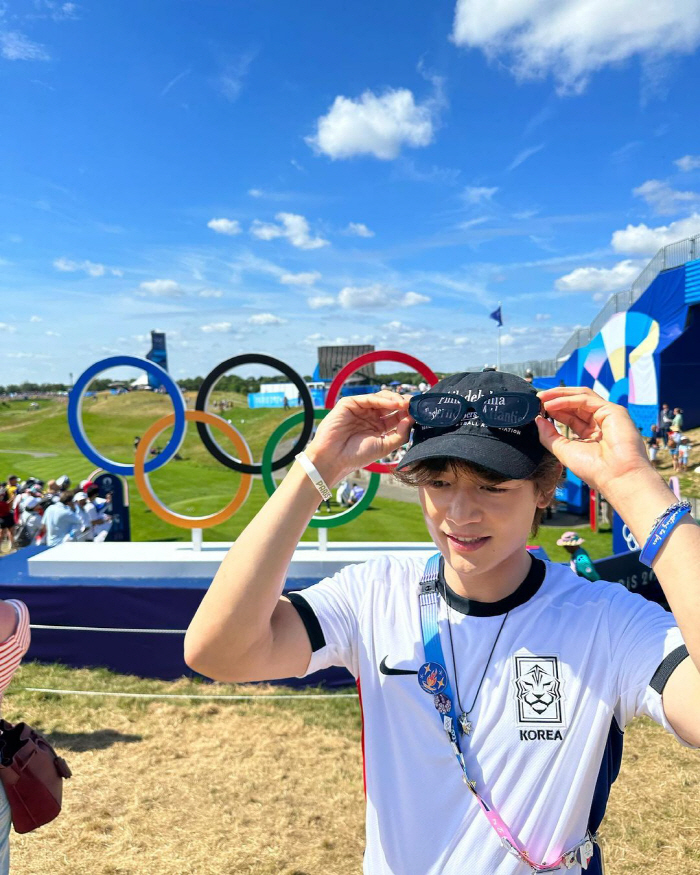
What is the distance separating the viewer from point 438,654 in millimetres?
1468

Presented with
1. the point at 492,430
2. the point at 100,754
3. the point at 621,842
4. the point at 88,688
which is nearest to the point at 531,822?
the point at 492,430

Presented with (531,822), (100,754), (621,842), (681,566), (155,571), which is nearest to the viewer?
(681,566)

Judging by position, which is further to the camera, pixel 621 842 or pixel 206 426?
pixel 206 426

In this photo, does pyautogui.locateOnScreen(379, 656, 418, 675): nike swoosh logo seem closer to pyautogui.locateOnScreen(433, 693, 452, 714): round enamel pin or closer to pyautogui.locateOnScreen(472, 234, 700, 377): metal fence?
pyautogui.locateOnScreen(433, 693, 452, 714): round enamel pin

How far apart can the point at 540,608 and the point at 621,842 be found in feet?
11.6

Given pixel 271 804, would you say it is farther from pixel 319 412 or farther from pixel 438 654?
pixel 319 412

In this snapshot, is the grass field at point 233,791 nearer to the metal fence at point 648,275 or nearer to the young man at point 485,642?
the young man at point 485,642

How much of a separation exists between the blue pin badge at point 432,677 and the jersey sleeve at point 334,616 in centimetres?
18

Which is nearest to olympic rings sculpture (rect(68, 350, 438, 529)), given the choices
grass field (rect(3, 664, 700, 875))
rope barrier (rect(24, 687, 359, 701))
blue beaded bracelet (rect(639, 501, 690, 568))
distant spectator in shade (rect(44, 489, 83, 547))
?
distant spectator in shade (rect(44, 489, 83, 547))

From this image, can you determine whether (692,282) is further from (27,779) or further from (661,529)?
(27,779)

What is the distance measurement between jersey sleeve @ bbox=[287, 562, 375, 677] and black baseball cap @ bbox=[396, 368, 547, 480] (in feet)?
1.21

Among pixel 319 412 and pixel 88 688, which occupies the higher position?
pixel 319 412

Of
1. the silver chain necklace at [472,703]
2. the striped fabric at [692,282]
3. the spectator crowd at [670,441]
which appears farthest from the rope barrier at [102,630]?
the striped fabric at [692,282]

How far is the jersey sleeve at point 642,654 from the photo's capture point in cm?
129
